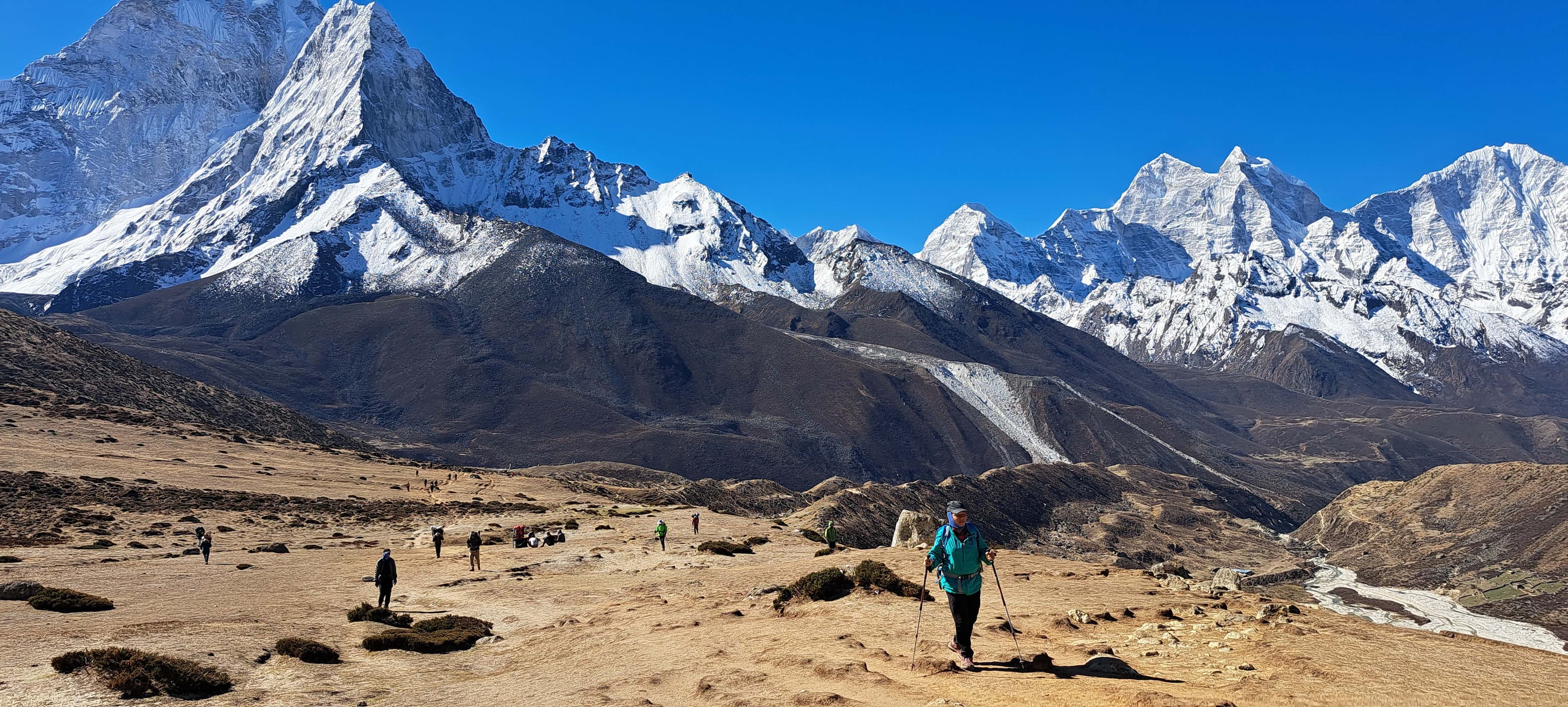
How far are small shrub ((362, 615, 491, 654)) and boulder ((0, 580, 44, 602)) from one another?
10375 mm

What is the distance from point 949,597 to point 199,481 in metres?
68.9

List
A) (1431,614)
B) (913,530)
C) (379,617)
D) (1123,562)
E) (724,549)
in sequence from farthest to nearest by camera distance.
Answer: (1123,562) < (1431,614) < (913,530) < (724,549) < (379,617)

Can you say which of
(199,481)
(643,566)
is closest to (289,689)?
(643,566)

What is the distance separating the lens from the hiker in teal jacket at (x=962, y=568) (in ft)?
53.4

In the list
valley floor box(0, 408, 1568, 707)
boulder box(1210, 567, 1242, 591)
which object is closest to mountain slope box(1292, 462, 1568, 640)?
boulder box(1210, 567, 1242, 591)

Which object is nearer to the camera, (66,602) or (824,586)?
(66,602)

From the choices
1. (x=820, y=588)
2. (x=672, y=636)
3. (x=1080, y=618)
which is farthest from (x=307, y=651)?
(x=1080, y=618)

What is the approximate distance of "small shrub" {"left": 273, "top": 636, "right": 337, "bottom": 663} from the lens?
19.8 m

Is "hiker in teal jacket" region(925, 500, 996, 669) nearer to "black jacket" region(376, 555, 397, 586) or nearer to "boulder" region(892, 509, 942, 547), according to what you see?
"black jacket" region(376, 555, 397, 586)

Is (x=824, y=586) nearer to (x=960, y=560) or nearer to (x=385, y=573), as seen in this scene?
(x=960, y=560)

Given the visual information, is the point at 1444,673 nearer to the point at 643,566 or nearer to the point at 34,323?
the point at 643,566

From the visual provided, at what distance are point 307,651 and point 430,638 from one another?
303 centimetres

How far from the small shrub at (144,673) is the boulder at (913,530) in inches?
1232

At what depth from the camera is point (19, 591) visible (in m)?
25.2
